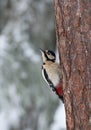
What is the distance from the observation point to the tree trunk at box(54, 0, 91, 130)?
3250 millimetres

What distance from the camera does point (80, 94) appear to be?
130 inches

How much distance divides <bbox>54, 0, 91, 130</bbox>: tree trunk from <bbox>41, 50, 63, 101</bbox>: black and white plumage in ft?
1.67

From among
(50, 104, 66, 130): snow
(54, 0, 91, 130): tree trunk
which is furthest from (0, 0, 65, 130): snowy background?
(54, 0, 91, 130): tree trunk

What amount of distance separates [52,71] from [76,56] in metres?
0.76

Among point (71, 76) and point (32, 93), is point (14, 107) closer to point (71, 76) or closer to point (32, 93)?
point (32, 93)

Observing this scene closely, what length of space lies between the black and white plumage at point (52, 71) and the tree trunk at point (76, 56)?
510mm

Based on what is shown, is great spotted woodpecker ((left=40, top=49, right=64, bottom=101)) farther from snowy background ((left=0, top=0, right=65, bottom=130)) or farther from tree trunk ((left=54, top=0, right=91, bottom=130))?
snowy background ((left=0, top=0, right=65, bottom=130))

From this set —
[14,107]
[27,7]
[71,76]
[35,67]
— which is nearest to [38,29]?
[27,7]

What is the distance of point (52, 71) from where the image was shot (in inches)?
159

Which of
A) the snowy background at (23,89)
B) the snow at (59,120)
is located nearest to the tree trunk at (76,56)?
the snowy background at (23,89)

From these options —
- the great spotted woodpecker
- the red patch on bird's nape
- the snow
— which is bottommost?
the snow

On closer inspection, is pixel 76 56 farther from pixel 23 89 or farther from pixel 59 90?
pixel 23 89

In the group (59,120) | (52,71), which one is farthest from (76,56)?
(59,120)

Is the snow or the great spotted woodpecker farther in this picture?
the snow
